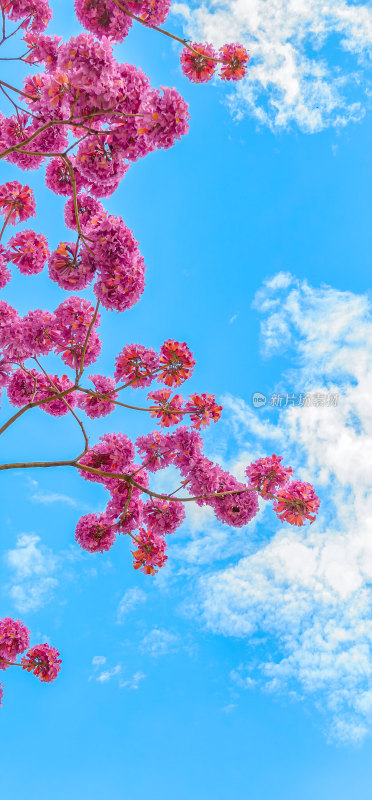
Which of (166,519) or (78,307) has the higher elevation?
(78,307)

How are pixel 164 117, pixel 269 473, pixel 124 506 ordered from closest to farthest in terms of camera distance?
1. pixel 164 117
2. pixel 269 473
3. pixel 124 506

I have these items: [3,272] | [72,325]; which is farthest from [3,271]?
[72,325]

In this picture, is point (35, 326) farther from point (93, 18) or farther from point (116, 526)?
point (93, 18)

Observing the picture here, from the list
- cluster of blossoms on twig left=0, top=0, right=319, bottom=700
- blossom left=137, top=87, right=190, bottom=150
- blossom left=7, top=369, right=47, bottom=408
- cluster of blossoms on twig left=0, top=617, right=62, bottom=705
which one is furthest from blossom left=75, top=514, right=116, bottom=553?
blossom left=137, top=87, right=190, bottom=150

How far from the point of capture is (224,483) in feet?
22.0

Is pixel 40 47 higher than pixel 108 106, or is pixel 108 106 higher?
pixel 40 47

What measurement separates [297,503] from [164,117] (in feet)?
14.7

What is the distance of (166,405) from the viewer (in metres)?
6.08

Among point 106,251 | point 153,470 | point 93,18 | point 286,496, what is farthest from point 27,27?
point 286,496

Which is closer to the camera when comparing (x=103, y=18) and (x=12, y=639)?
(x=103, y=18)

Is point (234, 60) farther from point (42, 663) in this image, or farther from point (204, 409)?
point (42, 663)

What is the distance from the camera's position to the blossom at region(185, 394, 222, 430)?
19.6ft

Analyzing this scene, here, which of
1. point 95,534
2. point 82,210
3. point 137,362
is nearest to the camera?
point 137,362

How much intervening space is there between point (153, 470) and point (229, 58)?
5384 millimetres
